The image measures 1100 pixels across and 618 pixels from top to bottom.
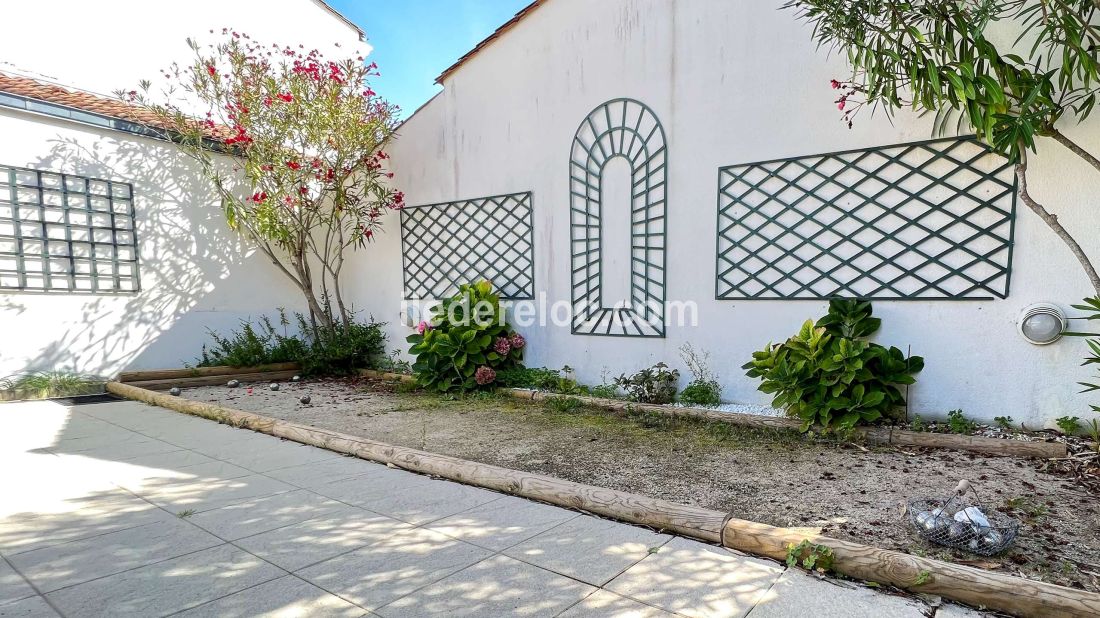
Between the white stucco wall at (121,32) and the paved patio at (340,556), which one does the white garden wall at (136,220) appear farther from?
the paved patio at (340,556)

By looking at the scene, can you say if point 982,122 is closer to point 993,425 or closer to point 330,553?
point 993,425

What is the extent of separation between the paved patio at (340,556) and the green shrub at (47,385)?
96.7 inches

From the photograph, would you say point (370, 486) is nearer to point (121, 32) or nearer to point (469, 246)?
point (469, 246)

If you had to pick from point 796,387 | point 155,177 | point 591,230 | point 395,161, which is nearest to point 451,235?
point 395,161

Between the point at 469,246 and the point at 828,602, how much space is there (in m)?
4.59

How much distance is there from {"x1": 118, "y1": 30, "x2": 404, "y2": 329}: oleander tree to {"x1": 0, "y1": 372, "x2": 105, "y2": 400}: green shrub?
6.47 ft

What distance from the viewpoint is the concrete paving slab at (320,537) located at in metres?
1.82

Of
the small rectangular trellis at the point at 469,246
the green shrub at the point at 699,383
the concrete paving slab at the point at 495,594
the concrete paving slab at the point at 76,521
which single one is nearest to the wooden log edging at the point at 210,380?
the small rectangular trellis at the point at 469,246

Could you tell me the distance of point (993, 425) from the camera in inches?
125

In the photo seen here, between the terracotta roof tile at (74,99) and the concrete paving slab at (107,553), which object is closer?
the concrete paving slab at (107,553)

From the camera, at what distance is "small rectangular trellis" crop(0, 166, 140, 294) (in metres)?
4.62

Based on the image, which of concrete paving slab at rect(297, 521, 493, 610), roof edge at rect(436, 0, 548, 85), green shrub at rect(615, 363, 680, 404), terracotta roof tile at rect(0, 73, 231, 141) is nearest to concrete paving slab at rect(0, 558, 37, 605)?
concrete paving slab at rect(297, 521, 493, 610)

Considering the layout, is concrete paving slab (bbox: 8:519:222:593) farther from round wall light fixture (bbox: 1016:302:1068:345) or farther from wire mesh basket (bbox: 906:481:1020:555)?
round wall light fixture (bbox: 1016:302:1068:345)

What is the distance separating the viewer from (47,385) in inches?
185
